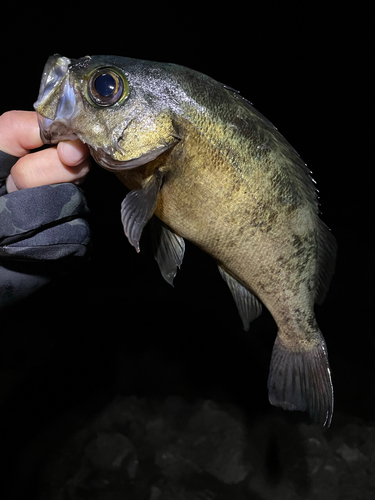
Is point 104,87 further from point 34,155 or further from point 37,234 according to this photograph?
point 37,234

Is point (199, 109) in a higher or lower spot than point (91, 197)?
higher

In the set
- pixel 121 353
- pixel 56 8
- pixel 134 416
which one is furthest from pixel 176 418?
pixel 56 8

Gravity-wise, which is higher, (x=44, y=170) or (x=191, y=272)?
(x=44, y=170)

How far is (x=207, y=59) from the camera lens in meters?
4.14

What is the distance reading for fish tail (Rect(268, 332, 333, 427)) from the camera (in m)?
1.46

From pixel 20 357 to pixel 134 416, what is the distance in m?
1.07

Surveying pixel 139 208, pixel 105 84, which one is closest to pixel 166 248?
pixel 139 208

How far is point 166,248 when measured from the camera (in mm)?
1426

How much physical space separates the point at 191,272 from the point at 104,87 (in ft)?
9.42

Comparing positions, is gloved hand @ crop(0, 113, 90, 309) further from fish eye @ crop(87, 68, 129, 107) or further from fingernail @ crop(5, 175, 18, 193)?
fish eye @ crop(87, 68, 129, 107)

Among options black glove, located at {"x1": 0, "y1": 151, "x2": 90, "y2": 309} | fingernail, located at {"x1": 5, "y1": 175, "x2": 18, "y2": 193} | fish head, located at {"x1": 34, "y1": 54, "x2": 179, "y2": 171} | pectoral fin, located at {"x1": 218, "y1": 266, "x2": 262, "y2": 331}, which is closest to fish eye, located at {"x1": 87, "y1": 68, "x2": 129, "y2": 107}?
fish head, located at {"x1": 34, "y1": 54, "x2": 179, "y2": 171}

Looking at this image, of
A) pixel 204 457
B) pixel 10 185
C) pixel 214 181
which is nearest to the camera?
pixel 214 181

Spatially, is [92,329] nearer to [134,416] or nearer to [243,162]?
[134,416]

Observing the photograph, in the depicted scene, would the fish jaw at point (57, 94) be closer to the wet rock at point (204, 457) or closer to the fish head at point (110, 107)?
the fish head at point (110, 107)
